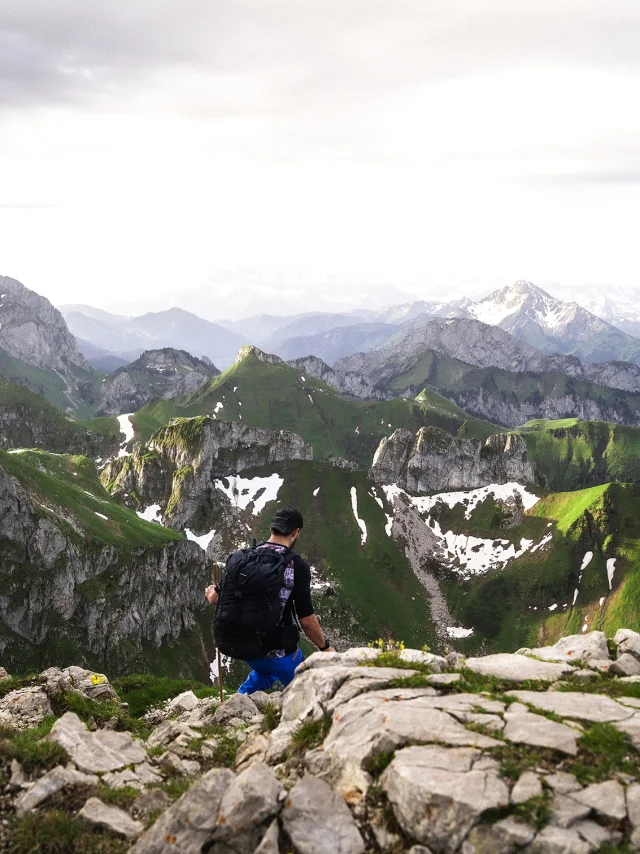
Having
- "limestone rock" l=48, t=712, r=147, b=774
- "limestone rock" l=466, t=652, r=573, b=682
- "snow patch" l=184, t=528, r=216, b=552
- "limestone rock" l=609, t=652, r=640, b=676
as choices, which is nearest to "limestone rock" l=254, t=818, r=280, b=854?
"limestone rock" l=48, t=712, r=147, b=774

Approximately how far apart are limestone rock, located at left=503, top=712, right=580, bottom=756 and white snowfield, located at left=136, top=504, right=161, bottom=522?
190878mm

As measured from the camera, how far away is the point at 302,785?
8281 millimetres

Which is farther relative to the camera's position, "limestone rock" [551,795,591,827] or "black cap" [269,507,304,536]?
"black cap" [269,507,304,536]

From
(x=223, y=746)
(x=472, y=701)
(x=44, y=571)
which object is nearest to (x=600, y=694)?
(x=472, y=701)

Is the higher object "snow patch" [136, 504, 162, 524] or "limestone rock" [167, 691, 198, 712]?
"limestone rock" [167, 691, 198, 712]

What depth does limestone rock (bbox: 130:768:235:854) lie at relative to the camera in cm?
747

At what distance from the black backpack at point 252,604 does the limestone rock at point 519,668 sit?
567 centimetres

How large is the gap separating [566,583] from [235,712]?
163 meters

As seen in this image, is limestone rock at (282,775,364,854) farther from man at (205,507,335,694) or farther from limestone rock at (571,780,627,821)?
man at (205,507,335,694)

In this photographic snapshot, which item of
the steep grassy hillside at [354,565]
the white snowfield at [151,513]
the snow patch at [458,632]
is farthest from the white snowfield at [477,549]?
the white snowfield at [151,513]

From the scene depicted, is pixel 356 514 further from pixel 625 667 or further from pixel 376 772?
pixel 376 772

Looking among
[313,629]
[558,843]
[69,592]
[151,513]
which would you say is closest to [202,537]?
[151,513]

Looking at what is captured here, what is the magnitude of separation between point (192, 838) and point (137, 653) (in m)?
112

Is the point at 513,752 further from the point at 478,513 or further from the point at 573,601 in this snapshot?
the point at 478,513
